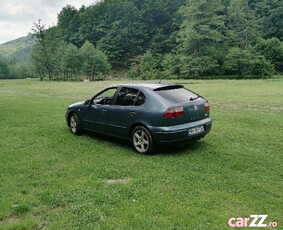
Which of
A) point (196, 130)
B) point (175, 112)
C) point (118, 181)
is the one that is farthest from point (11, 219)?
point (196, 130)

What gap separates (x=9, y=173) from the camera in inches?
203

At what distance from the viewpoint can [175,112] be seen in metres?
5.92

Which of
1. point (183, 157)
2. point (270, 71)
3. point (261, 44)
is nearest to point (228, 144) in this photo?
point (183, 157)

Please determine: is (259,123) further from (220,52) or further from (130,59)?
(130,59)

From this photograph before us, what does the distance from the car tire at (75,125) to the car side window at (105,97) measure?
0.94 m

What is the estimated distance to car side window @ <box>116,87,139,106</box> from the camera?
21.7 feet

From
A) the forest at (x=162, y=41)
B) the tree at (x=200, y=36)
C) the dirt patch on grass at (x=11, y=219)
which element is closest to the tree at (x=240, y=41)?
the forest at (x=162, y=41)

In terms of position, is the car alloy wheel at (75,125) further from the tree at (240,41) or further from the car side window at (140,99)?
the tree at (240,41)

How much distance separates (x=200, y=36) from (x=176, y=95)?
1844 inches

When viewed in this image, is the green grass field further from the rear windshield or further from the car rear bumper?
the rear windshield

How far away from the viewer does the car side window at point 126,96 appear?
21.7 ft

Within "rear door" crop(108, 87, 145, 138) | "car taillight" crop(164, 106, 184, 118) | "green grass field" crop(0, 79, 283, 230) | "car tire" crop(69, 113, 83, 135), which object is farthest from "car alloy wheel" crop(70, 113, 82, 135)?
"car taillight" crop(164, 106, 184, 118)

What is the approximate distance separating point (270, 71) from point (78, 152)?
51.2 m

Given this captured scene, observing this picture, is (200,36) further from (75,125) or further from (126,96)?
(126,96)
